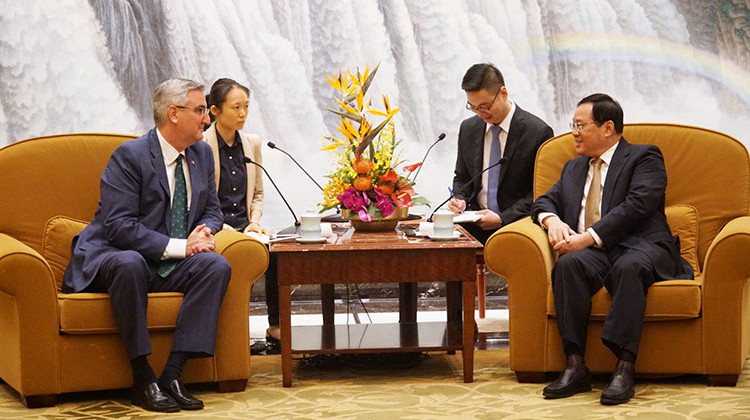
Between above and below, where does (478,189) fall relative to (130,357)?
above

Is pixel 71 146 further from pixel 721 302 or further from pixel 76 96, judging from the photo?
pixel 721 302

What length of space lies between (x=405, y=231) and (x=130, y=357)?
1.27 metres

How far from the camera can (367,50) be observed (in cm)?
588

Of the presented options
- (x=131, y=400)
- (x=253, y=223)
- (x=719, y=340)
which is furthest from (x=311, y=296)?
(x=719, y=340)

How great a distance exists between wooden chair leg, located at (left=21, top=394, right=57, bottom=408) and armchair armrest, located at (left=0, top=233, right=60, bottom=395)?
0.02 metres

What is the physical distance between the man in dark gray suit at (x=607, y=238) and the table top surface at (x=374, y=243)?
371 millimetres

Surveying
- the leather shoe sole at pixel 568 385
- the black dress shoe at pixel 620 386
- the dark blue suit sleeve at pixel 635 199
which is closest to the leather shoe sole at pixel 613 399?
the black dress shoe at pixel 620 386

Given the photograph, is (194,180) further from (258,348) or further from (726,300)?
(726,300)

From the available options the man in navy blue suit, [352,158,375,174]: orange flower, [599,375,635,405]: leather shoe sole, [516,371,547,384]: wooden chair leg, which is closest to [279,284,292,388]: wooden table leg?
the man in navy blue suit

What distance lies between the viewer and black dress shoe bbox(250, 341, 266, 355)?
4344 mm

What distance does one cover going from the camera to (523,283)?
A: 11.9 feet

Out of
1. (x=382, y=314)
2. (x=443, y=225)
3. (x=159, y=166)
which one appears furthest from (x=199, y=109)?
(x=382, y=314)

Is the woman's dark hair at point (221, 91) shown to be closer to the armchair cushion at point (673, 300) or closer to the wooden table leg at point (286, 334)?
the wooden table leg at point (286, 334)

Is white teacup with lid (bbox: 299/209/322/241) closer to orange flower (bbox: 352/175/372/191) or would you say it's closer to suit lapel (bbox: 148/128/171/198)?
orange flower (bbox: 352/175/372/191)
